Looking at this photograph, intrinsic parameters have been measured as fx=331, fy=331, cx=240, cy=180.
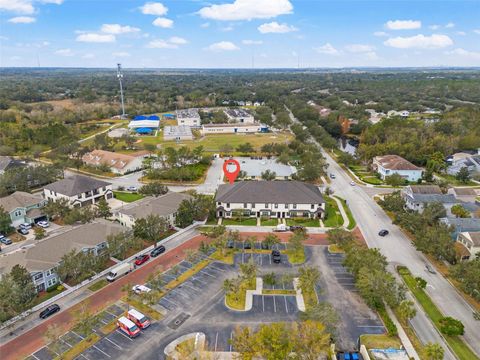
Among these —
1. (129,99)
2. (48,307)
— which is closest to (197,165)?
(48,307)

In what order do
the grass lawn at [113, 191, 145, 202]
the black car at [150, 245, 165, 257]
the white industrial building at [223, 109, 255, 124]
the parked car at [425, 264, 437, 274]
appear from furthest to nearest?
the white industrial building at [223, 109, 255, 124]
the grass lawn at [113, 191, 145, 202]
the black car at [150, 245, 165, 257]
the parked car at [425, 264, 437, 274]

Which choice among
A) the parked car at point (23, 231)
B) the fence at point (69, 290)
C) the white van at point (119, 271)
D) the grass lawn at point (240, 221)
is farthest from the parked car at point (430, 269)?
the parked car at point (23, 231)

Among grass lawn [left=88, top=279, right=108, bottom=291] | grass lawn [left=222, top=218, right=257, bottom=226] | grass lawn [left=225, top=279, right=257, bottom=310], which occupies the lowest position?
grass lawn [left=225, top=279, right=257, bottom=310]

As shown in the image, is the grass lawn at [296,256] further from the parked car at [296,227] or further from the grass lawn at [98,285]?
the grass lawn at [98,285]

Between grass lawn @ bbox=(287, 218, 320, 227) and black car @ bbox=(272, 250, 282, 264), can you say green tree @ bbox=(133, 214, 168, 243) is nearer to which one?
black car @ bbox=(272, 250, 282, 264)

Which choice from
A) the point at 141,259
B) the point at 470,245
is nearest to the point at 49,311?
the point at 141,259

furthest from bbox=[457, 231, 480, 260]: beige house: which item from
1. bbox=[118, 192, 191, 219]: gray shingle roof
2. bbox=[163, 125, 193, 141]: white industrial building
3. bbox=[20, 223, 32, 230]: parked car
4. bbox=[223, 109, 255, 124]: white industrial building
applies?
bbox=[223, 109, 255, 124]: white industrial building

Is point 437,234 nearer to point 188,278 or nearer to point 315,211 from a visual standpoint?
point 315,211
